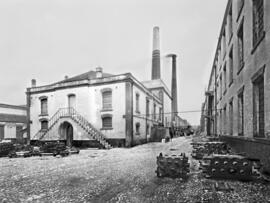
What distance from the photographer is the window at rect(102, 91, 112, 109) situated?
66.8 ft

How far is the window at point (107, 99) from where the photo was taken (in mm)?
20375

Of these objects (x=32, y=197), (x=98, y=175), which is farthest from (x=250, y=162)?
(x=32, y=197)

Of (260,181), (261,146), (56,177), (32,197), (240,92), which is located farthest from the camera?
(240,92)

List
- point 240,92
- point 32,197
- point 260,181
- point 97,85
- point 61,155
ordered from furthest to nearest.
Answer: point 97,85 < point 61,155 < point 240,92 < point 260,181 < point 32,197

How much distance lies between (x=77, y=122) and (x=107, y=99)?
3984mm

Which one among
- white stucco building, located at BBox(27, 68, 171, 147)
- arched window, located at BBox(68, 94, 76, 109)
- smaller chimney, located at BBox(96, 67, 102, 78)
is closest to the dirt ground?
white stucco building, located at BBox(27, 68, 171, 147)

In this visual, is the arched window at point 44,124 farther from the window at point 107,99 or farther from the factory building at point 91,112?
the window at point 107,99

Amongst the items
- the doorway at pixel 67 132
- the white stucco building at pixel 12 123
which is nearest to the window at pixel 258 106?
the doorway at pixel 67 132

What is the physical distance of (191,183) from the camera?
577 centimetres

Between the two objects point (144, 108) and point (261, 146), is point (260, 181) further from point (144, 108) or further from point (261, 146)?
point (144, 108)

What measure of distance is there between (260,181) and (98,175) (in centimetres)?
538

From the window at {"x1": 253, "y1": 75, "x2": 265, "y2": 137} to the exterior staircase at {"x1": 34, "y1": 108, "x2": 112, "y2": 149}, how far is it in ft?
44.5

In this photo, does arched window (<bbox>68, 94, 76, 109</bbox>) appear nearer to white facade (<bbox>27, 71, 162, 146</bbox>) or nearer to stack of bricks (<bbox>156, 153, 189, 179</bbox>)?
white facade (<bbox>27, 71, 162, 146</bbox>)

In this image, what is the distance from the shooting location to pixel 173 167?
6.54m
